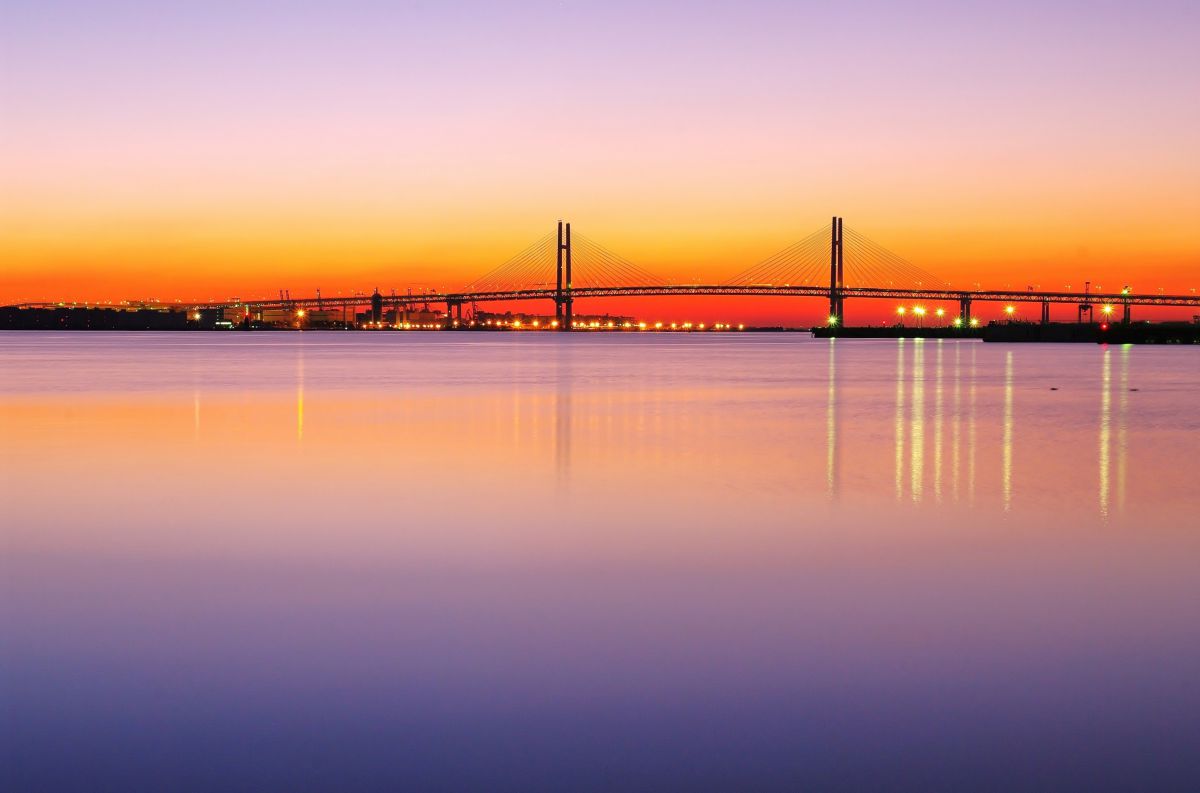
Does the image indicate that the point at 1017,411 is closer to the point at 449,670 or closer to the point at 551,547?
the point at 551,547

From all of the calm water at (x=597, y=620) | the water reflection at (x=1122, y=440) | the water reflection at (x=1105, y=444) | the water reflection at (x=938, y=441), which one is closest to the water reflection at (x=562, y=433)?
the calm water at (x=597, y=620)

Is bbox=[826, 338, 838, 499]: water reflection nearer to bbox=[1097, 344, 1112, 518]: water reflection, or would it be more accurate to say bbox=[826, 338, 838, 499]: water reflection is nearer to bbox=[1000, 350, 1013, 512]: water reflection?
bbox=[1000, 350, 1013, 512]: water reflection

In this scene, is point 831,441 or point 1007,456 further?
point 831,441

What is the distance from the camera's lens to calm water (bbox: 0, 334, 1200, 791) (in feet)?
11.7

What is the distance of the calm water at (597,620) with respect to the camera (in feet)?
11.7

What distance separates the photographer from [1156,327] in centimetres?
8206

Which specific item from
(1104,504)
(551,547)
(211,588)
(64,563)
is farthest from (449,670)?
(1104,504)

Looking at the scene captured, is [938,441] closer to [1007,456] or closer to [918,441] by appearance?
[918,441]

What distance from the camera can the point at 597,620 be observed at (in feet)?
16.9

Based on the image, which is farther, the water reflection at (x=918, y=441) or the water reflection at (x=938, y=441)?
the water reflection at (x=918, y=441)

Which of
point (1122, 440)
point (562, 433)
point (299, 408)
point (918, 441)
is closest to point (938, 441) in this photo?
point (918, 441)

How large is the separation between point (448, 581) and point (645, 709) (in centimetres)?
225

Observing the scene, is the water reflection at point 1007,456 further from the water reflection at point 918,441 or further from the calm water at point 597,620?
the water reflection at point 918,441

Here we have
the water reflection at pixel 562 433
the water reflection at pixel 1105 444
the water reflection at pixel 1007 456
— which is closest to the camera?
the water reflection at pixel 1105 444
